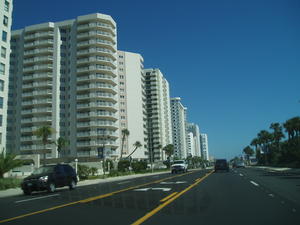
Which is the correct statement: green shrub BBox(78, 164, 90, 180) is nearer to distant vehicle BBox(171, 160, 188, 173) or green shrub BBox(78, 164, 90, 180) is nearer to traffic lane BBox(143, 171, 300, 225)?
distant vehicle BBox(171, 160, 188, 173)

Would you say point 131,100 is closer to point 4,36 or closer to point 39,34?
point 39,34

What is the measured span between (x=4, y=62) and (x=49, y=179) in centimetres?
3836

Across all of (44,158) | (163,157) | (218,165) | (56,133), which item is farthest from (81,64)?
(163,157)

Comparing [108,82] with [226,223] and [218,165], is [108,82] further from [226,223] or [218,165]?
[226,223]

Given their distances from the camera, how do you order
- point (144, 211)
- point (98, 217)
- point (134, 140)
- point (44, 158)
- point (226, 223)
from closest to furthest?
point (226, 223) < point (98, 217) < point (144, 211) < point (44, 158) < point (134, 140)

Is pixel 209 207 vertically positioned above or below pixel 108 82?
below

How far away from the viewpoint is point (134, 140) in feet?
353

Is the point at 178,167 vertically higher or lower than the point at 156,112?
lower

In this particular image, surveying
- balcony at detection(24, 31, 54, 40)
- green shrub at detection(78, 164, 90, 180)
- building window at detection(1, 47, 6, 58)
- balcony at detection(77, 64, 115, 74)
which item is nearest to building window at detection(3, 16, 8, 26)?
building window at detection(1, 47, 6, 58)

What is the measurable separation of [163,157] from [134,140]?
37636 millimetres

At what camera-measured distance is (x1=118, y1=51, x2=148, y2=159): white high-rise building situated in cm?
10694

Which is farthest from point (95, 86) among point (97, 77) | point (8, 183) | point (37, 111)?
point (8, 183)

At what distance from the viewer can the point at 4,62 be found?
163ft

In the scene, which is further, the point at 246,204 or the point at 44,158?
the point at 44,158
